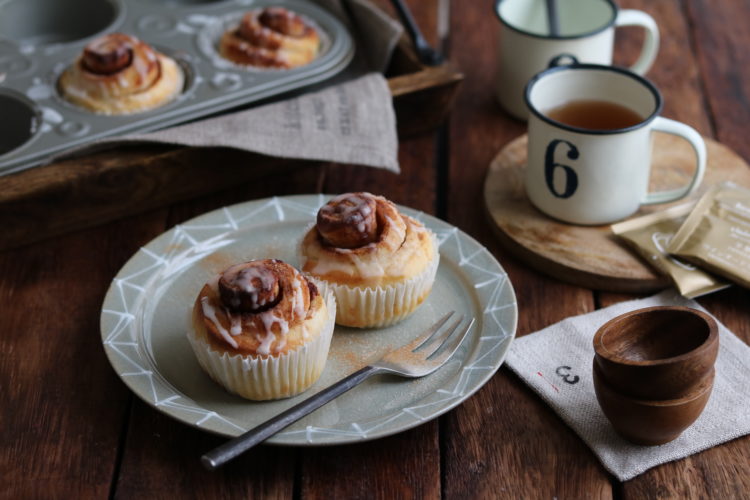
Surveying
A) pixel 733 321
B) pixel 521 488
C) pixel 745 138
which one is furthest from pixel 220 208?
pixel 745 138

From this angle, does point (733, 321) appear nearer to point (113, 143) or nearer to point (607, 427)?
point (607, 427)

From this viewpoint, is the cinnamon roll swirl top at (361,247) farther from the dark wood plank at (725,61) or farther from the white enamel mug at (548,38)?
the dark wood plank at (725,61)

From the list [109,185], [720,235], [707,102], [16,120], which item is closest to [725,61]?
[707,102]

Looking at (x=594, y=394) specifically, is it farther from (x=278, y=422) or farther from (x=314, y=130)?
(x=314, y=130)

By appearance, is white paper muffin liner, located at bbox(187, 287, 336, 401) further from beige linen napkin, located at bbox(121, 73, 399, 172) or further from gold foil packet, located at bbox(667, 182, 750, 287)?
gold foil packet, located at bbox(667, 182, 750, 287)

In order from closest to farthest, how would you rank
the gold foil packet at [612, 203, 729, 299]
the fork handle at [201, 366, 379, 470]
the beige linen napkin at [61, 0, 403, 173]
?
the fork handle at [201, 366, 379, 470]
the gold foil packet at [612, 203, 729, 299]
the beige linen napkin at [61, 0, 403, 173]

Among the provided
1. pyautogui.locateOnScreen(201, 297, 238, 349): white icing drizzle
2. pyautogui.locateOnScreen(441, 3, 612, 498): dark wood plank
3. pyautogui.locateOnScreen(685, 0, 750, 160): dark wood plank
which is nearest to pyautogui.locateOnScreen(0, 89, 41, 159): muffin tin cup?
pyautogui.locateOnScreen(201, 297, 238, 349): white icing drizzle
